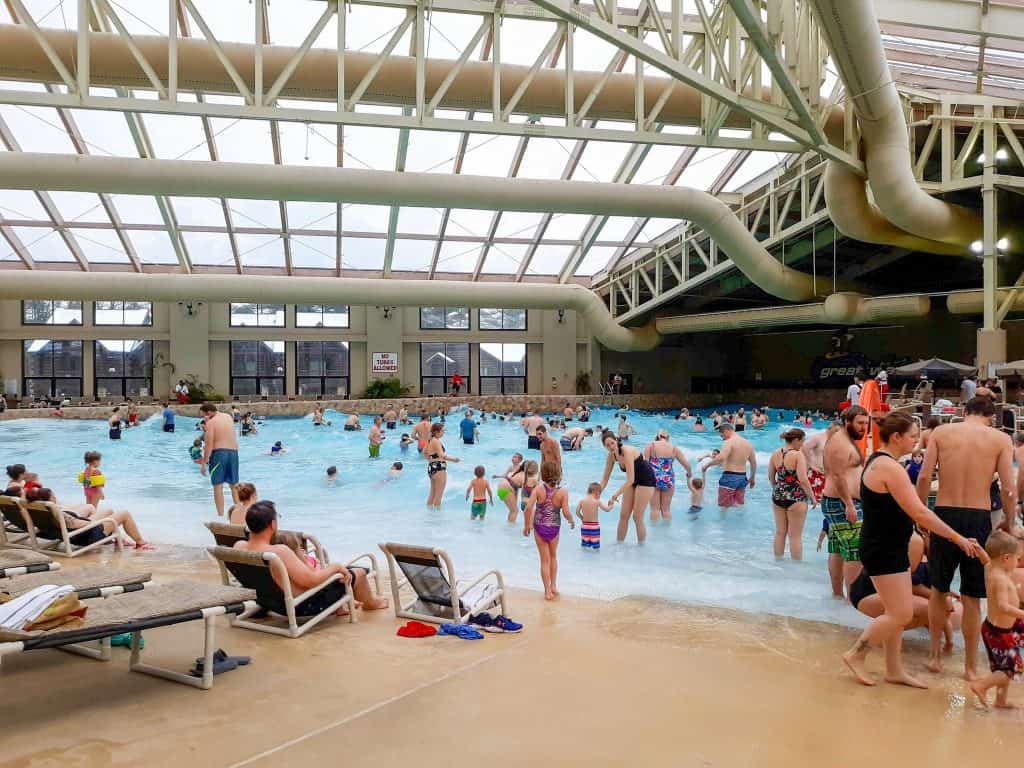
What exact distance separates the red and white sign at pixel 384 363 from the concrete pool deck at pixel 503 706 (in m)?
25.4

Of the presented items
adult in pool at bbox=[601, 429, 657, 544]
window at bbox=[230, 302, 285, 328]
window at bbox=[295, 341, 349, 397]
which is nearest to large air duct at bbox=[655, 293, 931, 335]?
adult in pool at bbox=[601, 429, 657, 544]

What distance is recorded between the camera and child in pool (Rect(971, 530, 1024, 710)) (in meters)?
3.58

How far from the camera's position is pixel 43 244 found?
23094 mm

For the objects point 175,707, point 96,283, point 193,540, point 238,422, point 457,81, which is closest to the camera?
point 175,707

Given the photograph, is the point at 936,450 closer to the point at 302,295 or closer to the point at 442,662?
the point at 442,662

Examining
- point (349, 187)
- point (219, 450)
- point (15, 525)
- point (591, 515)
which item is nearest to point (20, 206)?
point (349, 187)

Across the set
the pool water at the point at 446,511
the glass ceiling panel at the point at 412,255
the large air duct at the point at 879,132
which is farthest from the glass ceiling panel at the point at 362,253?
the large air duct at the point at 879,132

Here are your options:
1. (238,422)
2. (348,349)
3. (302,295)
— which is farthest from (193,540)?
(348,349)

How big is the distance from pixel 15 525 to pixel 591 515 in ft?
17.4

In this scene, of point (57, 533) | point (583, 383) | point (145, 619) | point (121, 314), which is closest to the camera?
point (145, 619)

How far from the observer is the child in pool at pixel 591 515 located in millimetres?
7945

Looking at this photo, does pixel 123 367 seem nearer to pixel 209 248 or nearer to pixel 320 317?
pixel 320 317

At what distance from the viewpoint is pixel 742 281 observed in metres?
24.3

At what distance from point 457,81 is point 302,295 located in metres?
10.8
